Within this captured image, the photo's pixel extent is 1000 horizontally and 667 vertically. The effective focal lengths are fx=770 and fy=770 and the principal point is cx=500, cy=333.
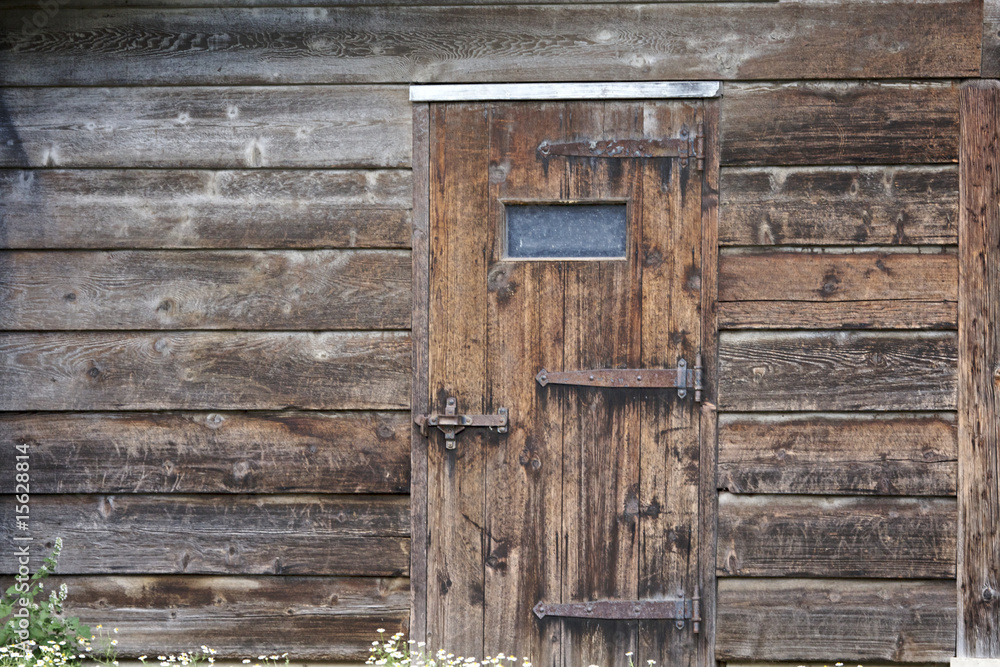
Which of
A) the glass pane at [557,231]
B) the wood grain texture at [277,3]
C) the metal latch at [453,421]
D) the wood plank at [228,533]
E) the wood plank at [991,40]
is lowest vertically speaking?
the wood plank at [228,533]

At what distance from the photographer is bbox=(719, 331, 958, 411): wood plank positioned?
2643 millimetres

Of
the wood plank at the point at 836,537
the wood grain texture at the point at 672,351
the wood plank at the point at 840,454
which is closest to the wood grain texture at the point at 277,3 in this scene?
the wood grain texture at the point at 672,351

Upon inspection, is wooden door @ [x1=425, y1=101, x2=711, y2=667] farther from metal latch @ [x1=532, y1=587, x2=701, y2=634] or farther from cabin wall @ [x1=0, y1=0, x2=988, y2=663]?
cabin wall @ [x1=0, y1=0, x2=988, y2=663]

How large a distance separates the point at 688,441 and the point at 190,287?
1.83m

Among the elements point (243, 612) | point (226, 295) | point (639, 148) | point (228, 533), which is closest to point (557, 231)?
point (639, 148)

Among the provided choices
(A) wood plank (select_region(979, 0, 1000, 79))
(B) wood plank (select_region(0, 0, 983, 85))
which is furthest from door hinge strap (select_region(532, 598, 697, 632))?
(A) wood plank (select_region(979, 0, 1000, 79))

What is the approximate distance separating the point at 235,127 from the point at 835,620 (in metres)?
2.70

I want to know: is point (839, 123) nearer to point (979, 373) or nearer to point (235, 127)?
point (979, 373)

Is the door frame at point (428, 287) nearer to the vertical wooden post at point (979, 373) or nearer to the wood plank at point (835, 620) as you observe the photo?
the wood plank at point (835, 620)

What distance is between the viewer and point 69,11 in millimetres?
2730

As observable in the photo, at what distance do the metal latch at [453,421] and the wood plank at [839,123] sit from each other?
1192mm

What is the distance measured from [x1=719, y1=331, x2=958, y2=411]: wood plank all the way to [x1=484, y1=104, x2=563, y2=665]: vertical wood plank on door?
62cm

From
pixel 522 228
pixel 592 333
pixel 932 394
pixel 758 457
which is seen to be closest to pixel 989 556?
pixel 932 394

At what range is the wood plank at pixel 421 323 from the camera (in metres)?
2.69
